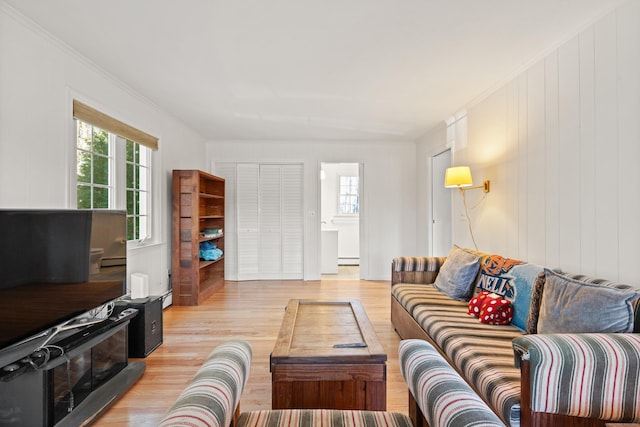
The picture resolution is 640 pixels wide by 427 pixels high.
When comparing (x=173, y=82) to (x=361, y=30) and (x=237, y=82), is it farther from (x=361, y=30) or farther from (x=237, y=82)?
(x=361, y=30)

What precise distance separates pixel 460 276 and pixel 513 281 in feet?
1.76

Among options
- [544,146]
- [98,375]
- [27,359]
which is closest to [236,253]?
[98,375]

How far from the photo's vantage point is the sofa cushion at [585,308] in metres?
1.56

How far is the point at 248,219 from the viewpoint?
5844mm

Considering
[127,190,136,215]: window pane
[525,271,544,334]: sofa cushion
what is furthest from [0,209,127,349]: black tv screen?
[525,271,544,334]: sofa cushion

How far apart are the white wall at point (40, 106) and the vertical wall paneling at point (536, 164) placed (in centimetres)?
355

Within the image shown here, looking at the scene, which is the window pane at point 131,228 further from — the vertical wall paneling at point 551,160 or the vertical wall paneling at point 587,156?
the vertical wall paneling at point 587,156

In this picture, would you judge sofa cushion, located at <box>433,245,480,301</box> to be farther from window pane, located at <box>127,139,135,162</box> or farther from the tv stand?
window pane, located at <box>127,139,135,162</box>

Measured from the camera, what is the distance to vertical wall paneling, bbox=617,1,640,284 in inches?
74.1

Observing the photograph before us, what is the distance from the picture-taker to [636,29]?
188 cm

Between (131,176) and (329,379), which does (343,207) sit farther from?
(329,379)

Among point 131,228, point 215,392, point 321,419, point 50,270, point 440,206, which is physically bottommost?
point 321,419

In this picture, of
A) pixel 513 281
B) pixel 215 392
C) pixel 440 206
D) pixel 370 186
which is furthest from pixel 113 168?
pixel 440 206

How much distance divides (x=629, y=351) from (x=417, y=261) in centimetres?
224
